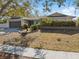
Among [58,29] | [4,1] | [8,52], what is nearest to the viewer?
[8,52]

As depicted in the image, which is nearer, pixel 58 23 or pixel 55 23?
pixel 58 23

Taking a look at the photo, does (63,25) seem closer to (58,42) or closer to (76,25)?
(76,25)

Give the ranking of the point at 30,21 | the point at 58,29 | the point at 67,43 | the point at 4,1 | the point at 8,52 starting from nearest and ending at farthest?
the point at 8,52 < the point at 4,1 < the point at 67,43 < the point at 58,29 < the point at 30,21

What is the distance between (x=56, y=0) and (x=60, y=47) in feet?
10.3

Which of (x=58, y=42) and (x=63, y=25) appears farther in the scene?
(x=63, y=25)

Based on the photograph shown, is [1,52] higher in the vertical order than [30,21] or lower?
higher

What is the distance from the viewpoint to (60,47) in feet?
47.0

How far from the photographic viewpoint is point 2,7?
545 inches

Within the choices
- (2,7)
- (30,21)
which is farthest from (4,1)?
(30,21)

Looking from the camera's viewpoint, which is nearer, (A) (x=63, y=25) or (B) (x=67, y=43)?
(B) (x=67, y=43)

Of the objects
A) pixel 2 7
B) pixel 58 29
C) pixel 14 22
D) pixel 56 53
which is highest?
pixel 2 7

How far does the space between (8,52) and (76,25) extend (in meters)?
13.0

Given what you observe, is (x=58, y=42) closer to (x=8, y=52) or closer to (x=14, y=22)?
(x=8, y=52)

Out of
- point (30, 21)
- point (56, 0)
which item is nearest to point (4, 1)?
point (56, 0)
